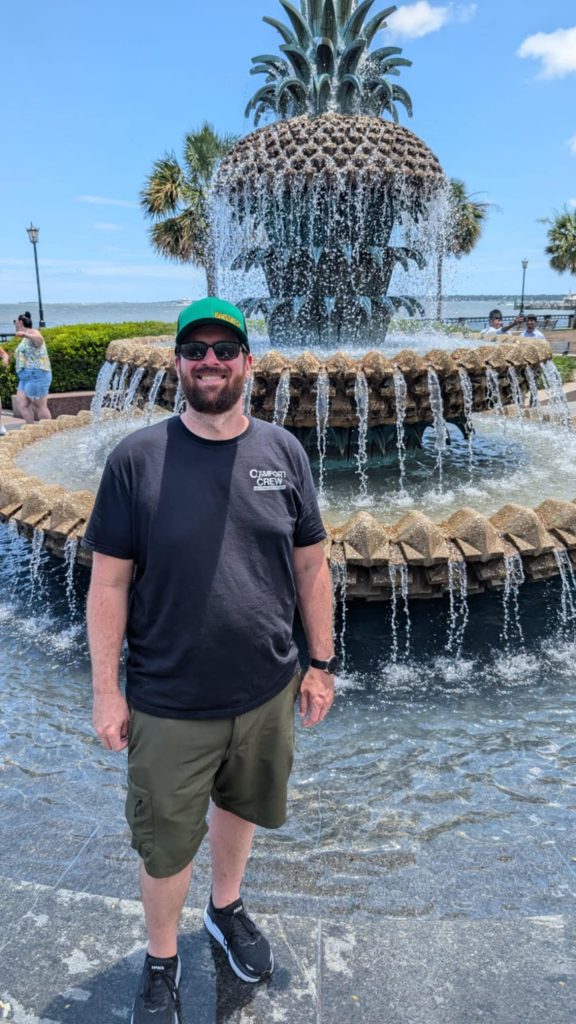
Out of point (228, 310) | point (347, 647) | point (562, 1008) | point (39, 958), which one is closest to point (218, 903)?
point (39, 958)

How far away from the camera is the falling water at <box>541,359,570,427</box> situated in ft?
23.2

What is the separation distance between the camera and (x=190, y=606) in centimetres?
207

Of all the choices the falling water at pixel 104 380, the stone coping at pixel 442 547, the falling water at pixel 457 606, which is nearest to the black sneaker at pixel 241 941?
the stone coping at pixel 442 547

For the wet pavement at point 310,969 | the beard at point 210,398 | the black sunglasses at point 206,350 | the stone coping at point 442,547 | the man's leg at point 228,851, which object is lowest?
the wet pavement at point 310,969

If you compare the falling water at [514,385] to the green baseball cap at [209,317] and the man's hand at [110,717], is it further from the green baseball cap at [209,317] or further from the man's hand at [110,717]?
the man's hand at [110,717]

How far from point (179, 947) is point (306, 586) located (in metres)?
1.30

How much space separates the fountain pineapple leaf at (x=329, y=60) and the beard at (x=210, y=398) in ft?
21.0

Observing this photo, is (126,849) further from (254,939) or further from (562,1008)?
(562,1008)

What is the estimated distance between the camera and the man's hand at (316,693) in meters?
2.51

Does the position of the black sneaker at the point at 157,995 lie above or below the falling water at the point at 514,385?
below

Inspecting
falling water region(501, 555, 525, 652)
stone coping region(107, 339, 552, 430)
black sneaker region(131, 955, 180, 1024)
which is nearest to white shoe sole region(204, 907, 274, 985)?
black sneaker region(131, 955, 180, 1024)

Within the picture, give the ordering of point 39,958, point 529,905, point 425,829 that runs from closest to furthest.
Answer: point 39,958 → point 529,905 → point 425,829

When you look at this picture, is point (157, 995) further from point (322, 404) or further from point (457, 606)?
point (322, 404)

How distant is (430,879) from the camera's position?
9.43 ft
